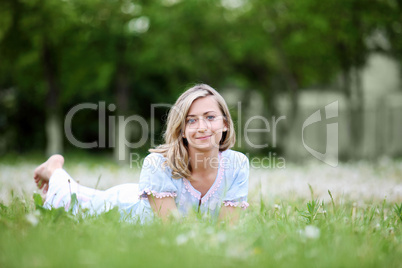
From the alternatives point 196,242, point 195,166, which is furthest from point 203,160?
point 196,242

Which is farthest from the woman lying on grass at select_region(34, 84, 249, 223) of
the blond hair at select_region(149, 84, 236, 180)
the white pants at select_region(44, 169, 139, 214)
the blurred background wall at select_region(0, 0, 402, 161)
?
the blurred background wall at select_region(0, 0, 402, 161)

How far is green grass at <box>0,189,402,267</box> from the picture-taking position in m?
1.88

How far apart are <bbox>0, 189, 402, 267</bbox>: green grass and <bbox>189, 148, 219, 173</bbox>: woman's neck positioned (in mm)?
846

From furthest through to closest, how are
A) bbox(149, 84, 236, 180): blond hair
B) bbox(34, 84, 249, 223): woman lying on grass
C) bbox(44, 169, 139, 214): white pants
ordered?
bbox(44, 169, 139, 214): white pants → bbox(149, 84, 236, 180): blond hair → bbox(34, 84, 249, 223): woman lying on grass

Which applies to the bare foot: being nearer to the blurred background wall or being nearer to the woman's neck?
the woman's neck

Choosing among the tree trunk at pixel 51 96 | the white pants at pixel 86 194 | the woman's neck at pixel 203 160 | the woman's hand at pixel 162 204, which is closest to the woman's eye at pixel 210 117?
→ the woman's neck at pixel 203 160

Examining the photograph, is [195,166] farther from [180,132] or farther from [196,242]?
[196,242]

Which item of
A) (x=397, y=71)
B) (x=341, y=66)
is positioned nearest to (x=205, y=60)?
(x=341, y=66)

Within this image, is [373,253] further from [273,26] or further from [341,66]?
[273,26]

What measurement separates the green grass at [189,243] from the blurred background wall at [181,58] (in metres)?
9.01

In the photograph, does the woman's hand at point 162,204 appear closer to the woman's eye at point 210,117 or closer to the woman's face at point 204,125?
the woman's face at point 204,125

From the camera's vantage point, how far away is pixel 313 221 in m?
2.96

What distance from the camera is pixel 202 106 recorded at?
3531 mm

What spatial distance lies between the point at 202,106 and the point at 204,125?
0.62 feet
